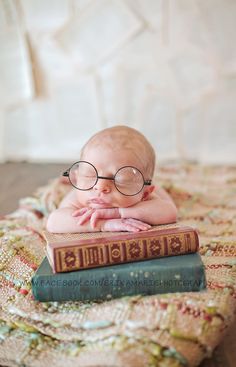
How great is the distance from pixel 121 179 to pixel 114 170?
26 mm

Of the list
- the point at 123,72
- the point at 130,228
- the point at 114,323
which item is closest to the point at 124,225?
the point at 130,228

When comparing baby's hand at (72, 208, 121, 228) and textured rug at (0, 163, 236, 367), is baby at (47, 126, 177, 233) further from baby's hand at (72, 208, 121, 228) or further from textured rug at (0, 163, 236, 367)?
textured rug at (0, 163, 236, 367)

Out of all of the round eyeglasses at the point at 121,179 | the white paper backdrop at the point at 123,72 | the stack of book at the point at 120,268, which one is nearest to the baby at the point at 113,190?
the round eyeglasses at the point at 121,179

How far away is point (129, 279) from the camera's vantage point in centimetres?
96

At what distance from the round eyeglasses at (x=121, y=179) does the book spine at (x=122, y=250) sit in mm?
166

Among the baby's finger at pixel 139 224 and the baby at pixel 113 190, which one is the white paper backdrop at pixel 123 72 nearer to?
the baby at pixel 113 190

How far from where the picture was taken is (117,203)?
114cm

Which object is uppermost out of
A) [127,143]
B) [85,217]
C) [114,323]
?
[127,143]

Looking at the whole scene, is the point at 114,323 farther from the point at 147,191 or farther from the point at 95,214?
the point at 147,191

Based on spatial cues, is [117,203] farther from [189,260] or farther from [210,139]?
[210,139]

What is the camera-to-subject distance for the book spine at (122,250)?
3.14 ft

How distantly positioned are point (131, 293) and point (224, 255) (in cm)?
32

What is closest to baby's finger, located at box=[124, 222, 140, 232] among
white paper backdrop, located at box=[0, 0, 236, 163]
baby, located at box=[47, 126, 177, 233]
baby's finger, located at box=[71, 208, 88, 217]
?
baby, located at box=[47, 126, 177, 233]

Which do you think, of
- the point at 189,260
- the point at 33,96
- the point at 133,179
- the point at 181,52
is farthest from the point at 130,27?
the point at 189,260
